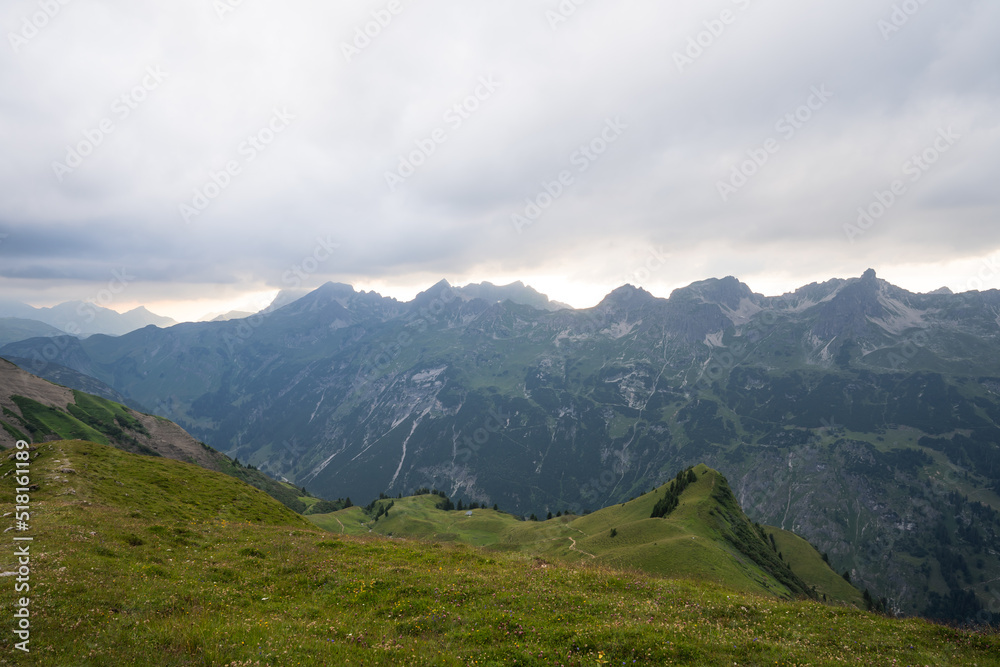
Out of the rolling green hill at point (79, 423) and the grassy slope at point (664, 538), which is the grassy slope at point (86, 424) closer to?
the rolling green hill at point (79, 423)

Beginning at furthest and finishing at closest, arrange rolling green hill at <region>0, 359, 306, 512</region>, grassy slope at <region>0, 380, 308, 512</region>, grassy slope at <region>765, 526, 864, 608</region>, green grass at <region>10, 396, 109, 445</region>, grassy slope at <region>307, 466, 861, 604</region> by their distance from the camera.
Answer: grassy slope at <region>765, 526, 864, 608</region>
green grass at <region>10, 396, 109, 445</region>
rolling green hill at <region>0, 359, 306, 512</region>
grassy slope at <region>0, 380, 308, 512</region>
grassy slope at <region>307, 466, 861, 604</region>

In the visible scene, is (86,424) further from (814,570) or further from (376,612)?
(814,570)

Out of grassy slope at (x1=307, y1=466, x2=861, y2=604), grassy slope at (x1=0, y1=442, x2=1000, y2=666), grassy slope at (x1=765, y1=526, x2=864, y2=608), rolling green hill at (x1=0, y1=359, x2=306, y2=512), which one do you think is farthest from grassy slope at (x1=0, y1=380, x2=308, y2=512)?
grassy slope at (x1=765, y1=526, x2=864, y2=608)

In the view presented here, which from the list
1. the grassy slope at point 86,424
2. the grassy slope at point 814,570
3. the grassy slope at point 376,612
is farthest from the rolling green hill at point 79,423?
the grassy slope at point 814,570

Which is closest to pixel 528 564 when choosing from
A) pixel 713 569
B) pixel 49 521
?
pixel 49 521

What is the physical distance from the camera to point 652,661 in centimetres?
1620

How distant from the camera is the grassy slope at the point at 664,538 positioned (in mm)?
63500

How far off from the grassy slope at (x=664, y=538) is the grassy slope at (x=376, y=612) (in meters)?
13.0

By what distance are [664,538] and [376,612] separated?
6875 cm

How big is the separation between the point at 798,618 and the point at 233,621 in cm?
2753

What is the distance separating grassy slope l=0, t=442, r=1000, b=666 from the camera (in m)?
16.0

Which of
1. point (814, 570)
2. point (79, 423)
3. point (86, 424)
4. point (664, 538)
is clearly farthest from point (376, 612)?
point (814, 570)

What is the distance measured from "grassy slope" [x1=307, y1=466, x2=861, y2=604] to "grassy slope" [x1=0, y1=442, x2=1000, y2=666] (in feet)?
42.6

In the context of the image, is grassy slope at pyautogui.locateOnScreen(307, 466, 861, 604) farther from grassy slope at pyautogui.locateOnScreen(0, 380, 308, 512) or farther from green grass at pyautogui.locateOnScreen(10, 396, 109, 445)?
green grass at pyautogui.locateOnScreen(10, 396, 109, 445)
